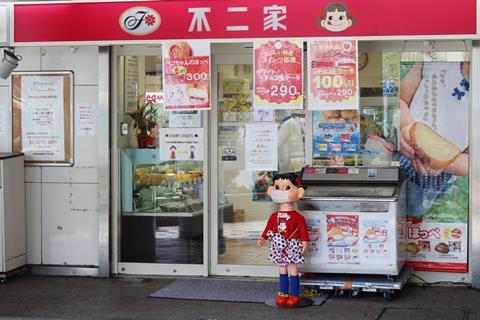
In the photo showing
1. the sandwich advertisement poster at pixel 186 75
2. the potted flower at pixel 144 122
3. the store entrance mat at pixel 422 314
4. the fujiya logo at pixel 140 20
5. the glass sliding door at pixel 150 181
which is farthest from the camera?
the potted flower at pixel 144 122

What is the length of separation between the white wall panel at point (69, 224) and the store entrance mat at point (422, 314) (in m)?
3.63

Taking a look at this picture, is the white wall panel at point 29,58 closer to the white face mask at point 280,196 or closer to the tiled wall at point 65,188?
the tiled wall at point 65,188

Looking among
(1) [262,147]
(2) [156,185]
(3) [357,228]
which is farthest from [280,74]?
(2) [156,185]

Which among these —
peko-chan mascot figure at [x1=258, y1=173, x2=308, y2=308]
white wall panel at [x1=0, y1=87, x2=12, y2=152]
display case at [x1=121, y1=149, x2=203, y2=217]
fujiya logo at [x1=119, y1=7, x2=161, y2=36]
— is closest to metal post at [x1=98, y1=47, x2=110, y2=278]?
display case at [x1=121, y1=149, x2=203, y2=217]

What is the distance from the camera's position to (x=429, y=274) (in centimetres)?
855

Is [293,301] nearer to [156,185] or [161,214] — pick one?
[161,214]

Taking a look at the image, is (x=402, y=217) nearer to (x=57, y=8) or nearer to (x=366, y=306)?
(x=366, y=306)

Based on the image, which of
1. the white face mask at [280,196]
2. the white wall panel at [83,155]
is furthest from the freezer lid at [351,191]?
the white wall panel at [83,155]

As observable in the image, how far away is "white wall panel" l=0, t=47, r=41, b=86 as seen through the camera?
9.35m

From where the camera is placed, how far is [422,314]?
7.33 m

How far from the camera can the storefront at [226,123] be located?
826 cm

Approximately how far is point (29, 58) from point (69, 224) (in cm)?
203

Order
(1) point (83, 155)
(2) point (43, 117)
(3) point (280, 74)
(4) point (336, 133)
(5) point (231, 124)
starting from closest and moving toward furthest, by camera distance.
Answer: (3) point (280, 74) < (4) point (336, 133) < (5) point (231, 124) < (1) point (83, 155) < (2) point (43, 117)

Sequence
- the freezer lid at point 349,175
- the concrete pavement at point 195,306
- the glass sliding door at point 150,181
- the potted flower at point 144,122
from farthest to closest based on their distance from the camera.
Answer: the potted flower at point 144,122, the glass sliding door at point 150,181, the freezer lid at point 349,175, the concrete pavement at point 195,306
